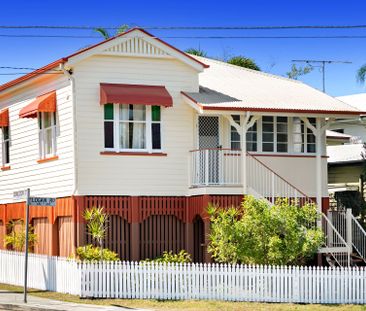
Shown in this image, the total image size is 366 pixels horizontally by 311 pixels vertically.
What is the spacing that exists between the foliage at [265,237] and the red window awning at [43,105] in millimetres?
7157

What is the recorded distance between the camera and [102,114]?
98.2 ft

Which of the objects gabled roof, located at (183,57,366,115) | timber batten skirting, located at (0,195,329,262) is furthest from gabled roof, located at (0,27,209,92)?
timber batten skirting, located at (0,195,329,262)

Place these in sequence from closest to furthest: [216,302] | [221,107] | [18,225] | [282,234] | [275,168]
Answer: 1. [216,302]
2. [282,234]
3. [221,107]
4. [275,168]
5. [18,225]

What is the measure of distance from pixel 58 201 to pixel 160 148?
3814 mm

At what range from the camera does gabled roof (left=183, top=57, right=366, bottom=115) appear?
30.1 metres

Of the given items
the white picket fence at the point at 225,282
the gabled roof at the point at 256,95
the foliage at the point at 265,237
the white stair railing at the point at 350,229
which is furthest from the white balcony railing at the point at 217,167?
the white picket fence at the point at 225,282

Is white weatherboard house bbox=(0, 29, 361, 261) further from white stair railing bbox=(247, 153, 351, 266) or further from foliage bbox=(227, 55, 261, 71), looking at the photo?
foliage bbox=(227, 55, 261, 71)

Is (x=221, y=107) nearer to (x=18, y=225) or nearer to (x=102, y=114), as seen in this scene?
(x=102, y=114)

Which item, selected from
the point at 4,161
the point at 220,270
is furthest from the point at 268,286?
the point at 4,161

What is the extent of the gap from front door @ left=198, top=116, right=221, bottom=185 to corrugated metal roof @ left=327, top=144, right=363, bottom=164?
871 cm

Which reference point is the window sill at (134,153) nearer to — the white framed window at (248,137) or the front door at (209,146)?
the front door at (209,146)

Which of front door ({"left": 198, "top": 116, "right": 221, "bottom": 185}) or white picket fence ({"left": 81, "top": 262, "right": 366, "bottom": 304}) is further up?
front door ({"left": 198, "top": 116, "right": 221, "bottom": 185})

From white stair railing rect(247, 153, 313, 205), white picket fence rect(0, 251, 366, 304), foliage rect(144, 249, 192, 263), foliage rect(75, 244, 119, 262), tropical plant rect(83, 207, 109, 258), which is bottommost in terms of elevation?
white picket fence rect(0, 251, 366, 304)

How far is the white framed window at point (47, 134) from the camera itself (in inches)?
1241
